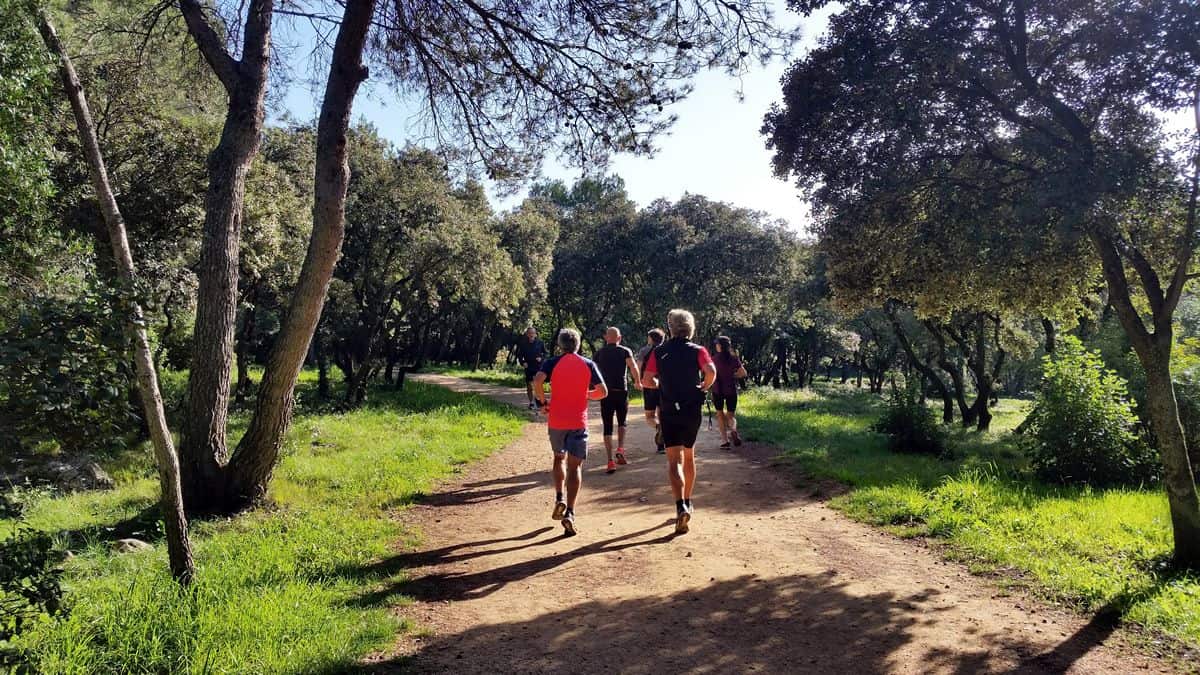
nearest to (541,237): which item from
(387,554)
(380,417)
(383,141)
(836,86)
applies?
(383,141)

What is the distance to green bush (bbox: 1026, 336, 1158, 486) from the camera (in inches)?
320

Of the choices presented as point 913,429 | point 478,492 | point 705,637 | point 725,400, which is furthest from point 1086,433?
point 478,492

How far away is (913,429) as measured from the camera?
1127 centimetres

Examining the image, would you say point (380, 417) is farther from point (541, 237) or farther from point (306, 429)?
point (541, 237)

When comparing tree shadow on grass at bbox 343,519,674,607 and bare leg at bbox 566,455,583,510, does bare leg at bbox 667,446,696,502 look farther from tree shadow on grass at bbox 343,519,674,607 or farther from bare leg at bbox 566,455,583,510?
bare leg at bbox 566,455,583,510

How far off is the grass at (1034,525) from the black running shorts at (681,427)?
7.31 ft

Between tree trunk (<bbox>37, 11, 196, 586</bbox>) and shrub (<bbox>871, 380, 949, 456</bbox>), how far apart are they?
10.7m

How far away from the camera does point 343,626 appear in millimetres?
3824

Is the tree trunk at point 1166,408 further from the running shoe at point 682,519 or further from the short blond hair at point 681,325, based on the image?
the running shoe at point 682,519

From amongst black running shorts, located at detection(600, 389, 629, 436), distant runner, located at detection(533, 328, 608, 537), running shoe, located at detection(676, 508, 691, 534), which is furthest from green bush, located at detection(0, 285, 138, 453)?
black running shorts, located at detection(600, 389, 629, 436)

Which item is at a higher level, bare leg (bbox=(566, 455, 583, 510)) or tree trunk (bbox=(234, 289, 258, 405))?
tree trunk (bbox=(234, 289, 258, 405))

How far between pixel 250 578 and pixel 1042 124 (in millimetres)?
8193

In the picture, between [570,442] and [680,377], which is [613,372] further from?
[570,442]

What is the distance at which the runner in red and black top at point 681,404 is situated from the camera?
5.94 m
